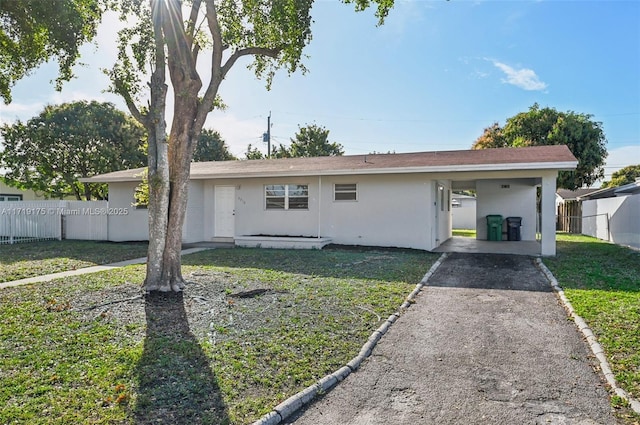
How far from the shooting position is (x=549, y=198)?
36.1ft

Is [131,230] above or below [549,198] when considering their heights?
below

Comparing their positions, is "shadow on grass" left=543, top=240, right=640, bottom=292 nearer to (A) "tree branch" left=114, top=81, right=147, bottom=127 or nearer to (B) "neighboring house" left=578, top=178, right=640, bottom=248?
(B) "neighboring house" left=578, top=178, right=640, bottom=248

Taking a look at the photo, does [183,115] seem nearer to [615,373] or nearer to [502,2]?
[615,373]

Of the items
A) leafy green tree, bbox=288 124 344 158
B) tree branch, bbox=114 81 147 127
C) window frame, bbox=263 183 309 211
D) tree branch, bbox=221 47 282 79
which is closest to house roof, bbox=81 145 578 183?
window frame, bbox=263 183 309 211

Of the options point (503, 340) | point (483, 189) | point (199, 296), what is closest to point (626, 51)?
point (483, 189)

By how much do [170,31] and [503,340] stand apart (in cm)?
728

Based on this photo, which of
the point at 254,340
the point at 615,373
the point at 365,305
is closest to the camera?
the point at 615,373

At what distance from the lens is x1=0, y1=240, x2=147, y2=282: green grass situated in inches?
368

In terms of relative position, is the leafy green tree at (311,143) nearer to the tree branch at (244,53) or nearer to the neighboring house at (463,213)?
the neighboring house at (463,213)

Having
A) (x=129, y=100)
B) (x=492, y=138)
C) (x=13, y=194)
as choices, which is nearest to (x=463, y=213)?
(x=492, y=138)

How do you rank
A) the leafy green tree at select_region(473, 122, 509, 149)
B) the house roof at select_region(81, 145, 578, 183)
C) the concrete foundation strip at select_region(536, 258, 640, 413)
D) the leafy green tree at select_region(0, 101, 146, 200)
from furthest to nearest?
the leafy green tree at select_region(473, 122, 509, 149) < the leafy green tree at select_region(0, 101, 146, 200) < the house roof at select_region(81, 145, 578, 183) < the concrete foundation strip at select_region(536, 258, 640, 413)

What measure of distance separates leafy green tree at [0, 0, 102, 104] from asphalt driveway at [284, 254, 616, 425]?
7583 mm

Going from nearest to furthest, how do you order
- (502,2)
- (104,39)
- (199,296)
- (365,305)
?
(365,305)
(199,296)
(104,39)
(502,2)

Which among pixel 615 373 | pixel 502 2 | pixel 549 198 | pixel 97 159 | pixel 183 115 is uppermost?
pixel 502 2
